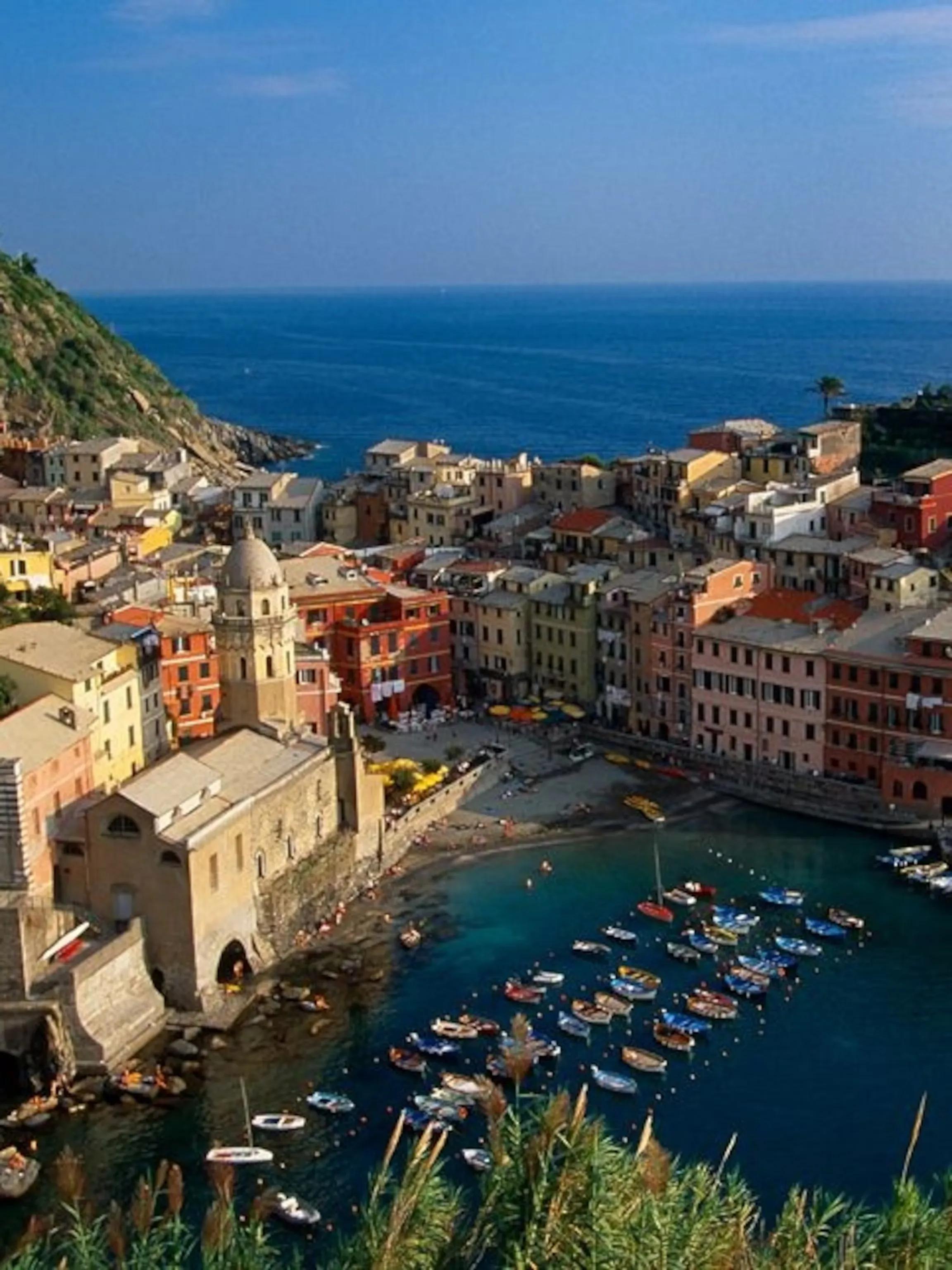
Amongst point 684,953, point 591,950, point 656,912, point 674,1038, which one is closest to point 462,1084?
point 674,1038

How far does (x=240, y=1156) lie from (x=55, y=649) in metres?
20.5

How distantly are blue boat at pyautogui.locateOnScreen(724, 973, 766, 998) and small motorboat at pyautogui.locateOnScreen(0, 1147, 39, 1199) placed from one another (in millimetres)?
18577

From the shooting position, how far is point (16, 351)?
136m

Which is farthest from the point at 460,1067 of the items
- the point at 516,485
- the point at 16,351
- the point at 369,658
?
the point at 16,351

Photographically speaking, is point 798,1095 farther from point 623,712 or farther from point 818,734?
point 623,712

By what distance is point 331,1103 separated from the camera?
41531 millimetres

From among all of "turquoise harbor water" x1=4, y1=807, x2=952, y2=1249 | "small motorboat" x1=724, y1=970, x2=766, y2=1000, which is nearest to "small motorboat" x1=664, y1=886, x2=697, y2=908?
"turquoise harbor water" x1=4, y1=807, x2=952, y2=1249

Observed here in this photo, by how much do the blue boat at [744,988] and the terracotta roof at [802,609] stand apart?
1870 centimetres

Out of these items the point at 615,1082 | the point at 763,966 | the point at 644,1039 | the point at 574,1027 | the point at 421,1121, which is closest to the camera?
the point at 421,1121

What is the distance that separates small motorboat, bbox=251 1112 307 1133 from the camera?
133 feet

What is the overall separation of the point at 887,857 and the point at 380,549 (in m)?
33.7

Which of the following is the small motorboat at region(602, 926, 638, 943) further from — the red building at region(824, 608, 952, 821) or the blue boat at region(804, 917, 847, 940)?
the red building at region(824, 608, 952, 821)

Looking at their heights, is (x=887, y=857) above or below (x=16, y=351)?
below

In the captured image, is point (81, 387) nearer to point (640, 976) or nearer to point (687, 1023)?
point (640, 976)
